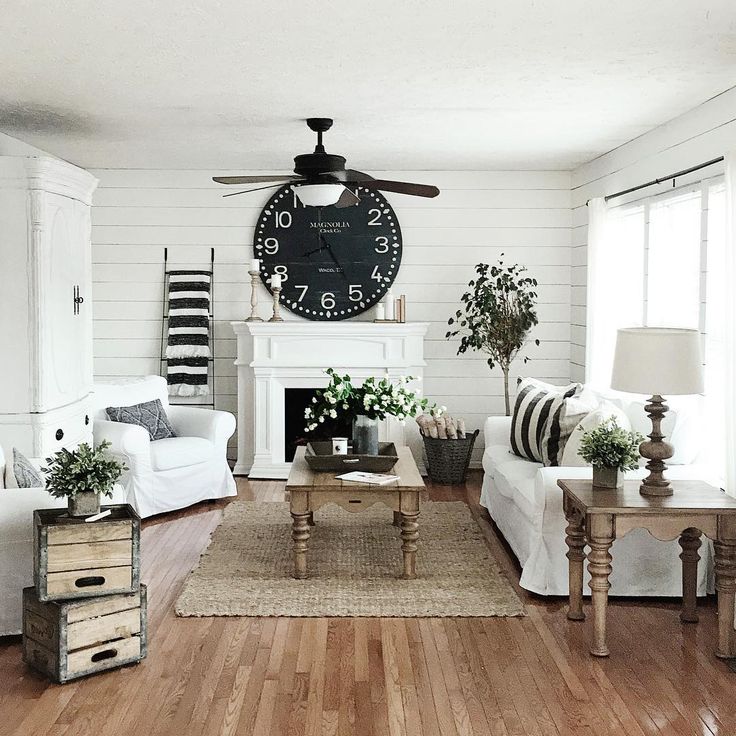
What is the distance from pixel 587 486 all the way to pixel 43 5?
296cm

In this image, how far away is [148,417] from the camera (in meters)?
6.61

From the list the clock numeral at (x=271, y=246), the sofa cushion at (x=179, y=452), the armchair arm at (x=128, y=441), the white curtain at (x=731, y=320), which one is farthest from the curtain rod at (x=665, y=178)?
the armchair arm at (x=128, y=441)

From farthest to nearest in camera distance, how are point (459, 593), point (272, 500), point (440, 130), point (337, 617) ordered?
point (272, 500)
point (440, 130)
point (459, 593)
point (337, 617)

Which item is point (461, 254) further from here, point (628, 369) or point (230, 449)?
point (628, 369)

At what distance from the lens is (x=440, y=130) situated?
19.3ft

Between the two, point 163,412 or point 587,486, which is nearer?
point 587,486

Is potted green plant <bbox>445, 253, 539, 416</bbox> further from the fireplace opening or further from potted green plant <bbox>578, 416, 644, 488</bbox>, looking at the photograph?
potted green plant <bbox>578, 416, 644, 488</bbox>

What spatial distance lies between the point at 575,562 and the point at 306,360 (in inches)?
145

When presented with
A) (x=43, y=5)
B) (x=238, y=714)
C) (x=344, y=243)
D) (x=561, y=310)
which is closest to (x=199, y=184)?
(x=344, y=243)

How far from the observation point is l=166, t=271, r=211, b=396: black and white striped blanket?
25.4 feet

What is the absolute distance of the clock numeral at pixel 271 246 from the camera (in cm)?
782

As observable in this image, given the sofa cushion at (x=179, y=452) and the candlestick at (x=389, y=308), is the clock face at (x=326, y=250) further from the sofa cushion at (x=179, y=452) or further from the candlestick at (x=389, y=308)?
the sofa cushion at (x=179, y=452)

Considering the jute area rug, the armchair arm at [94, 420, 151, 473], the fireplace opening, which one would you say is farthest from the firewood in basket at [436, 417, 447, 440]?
the armchair arm at [94, 420, 151, 473]

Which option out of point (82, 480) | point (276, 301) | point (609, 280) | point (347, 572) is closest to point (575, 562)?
point (347, 572)
